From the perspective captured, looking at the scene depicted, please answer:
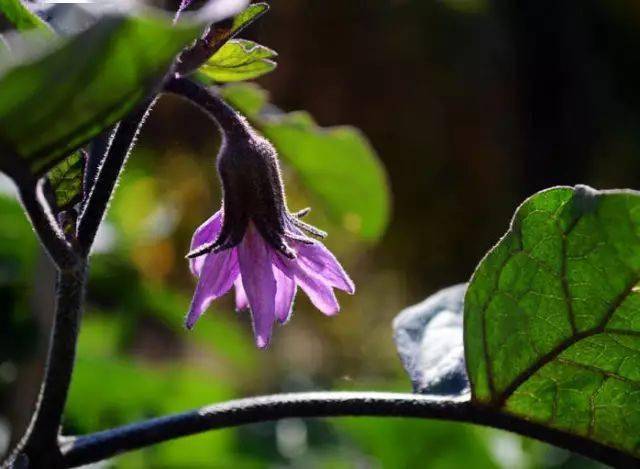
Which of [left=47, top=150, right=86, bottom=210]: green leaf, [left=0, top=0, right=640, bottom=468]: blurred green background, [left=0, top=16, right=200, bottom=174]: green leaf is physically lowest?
[left=0, top=0, right=640, bottom=468]: blurred green background

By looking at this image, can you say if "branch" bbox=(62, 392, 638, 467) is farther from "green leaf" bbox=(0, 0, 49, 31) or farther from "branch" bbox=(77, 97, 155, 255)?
"green leaf" bbox=(0, 0, 49, 31)

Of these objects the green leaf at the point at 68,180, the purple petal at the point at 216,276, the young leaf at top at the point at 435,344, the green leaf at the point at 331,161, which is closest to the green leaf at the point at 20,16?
the green leaf at the point at 68,180

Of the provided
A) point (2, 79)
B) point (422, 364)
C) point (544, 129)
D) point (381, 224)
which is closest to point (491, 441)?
point (381, 224)

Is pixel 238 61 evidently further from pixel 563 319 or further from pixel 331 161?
pixel 331 161

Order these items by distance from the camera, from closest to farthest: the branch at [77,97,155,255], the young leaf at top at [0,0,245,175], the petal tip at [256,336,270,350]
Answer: the young leaf at top at [0,0,245,175] → the branch at [77,97,155,255] → the petal tip at [256,336,270,350]

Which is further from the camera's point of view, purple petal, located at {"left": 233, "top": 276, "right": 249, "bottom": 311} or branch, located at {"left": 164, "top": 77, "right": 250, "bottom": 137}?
purple petal, located at {"left": 233, "top": 276, "right": 249, "bottom": 311}

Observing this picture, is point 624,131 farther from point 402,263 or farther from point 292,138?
point 292,138

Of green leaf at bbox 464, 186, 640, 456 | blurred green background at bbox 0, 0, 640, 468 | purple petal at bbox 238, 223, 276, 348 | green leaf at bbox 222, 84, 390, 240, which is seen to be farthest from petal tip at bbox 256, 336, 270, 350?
blurred green background at bbox 0, 0, 640, 468
